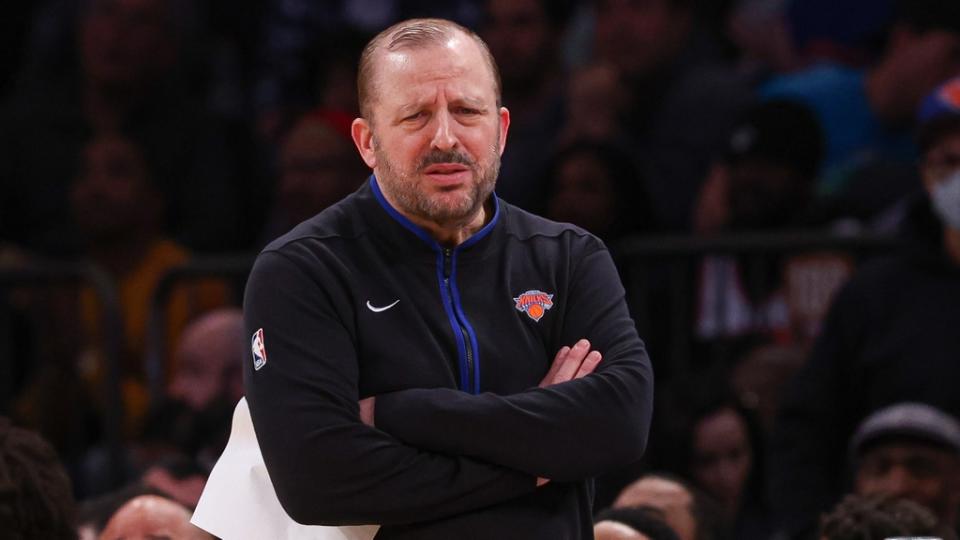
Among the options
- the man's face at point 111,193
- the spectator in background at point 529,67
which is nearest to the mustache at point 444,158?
the spectator in background at point 529,67

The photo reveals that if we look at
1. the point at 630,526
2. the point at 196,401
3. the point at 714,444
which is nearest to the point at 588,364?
the point at 630,526

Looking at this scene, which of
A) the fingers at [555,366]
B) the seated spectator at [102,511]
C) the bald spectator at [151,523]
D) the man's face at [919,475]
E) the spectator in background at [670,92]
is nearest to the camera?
the fingers at [555,366]

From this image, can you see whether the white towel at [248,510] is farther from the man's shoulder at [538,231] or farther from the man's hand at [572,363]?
the man's shoulder at [538,231]

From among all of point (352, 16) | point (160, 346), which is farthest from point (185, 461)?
point (352, 16)

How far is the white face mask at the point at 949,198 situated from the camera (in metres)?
5.82

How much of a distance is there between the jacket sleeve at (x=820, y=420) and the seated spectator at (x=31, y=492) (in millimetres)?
2674

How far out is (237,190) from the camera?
8.20 m

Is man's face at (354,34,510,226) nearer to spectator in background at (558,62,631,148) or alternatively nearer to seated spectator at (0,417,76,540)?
seated spectator at (0,417,76,540)

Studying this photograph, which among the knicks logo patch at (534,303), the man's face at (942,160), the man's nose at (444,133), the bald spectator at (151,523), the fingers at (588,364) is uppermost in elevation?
the man's face at (942,160)

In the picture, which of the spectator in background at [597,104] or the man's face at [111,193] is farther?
the man's face at [111,193]

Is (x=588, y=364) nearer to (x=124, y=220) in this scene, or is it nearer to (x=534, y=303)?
(x=534, y=303)

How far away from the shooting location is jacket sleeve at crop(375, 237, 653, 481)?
325 cm

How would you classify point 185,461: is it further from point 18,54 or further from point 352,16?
point 18,54

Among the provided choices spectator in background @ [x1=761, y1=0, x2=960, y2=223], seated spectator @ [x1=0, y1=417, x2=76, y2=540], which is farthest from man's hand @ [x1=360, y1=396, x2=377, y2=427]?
spectator in background @ [x1=761, y1=0, x2=960, y2=223]
